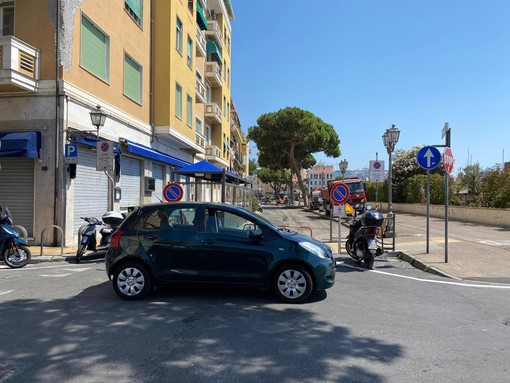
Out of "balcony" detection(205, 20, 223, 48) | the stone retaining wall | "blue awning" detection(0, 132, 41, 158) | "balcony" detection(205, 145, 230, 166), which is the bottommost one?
the stone retaining wall

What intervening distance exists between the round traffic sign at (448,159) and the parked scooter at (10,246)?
10.3m

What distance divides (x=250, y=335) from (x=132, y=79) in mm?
15025

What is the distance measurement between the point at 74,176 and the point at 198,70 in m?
18.1

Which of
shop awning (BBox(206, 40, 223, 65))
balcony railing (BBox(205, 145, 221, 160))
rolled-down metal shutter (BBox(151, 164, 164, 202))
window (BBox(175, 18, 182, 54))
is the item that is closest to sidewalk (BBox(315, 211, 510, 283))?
rolled-down metal shutter (BBox(151, 164, 164, 202))

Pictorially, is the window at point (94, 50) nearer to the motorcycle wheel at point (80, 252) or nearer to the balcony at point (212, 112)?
the motorcycle wheel at point (80, 252)

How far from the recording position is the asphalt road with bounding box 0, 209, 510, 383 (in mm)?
3686

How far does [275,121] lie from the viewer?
1941 inches

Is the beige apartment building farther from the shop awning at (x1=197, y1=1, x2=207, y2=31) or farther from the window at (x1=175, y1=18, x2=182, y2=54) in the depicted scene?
the shop awning at (x1=197, y1=1, x2=207, y2=31)

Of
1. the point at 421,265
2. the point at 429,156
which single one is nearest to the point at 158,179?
the point at 429,156

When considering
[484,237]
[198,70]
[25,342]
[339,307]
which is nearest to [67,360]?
[25,342]

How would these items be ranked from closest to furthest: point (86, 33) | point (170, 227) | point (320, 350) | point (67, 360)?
point (67, 360) → point (320, 350) → point (170, 227) → point (86, 33)

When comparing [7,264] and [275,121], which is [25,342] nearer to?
[7,264]

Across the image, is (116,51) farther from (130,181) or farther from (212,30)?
(212,30)

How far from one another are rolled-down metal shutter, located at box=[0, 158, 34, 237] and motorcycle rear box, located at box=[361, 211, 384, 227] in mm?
9457
